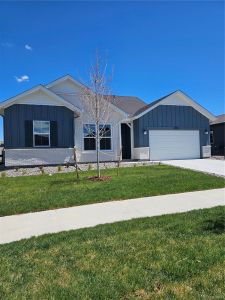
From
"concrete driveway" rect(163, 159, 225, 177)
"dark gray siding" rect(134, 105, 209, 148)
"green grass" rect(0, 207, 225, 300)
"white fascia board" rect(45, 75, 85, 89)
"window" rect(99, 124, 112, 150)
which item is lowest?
"green grass" rect(0, 207, 225, 300)

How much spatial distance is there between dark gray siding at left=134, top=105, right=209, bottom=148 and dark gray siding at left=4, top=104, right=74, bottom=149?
4.48 m

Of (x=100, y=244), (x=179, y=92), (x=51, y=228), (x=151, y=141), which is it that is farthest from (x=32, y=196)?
(x=179, y=92)

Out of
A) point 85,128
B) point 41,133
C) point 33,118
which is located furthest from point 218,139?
point 33,118

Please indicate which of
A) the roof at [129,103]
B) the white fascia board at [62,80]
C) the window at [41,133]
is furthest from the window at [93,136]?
the roof at [129,103]

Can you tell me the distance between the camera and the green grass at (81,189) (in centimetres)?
781

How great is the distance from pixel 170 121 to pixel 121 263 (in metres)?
17.4

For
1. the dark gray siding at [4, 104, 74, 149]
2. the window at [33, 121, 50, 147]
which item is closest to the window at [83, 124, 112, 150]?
the dark gray siding at [4, 104, 74, 149]

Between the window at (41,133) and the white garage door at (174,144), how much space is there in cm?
672

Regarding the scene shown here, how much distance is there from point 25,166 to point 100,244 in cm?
1311

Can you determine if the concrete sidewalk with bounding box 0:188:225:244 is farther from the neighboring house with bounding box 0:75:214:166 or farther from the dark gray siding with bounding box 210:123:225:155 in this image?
the dark gray siding with bounding box 210:123:225:155

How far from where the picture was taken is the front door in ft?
68.6

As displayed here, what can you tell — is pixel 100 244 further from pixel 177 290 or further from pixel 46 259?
pixel 177 290

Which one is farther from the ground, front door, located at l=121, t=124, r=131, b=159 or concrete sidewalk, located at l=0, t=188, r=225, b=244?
front door, located at l=121, t=124, r=131, b=159

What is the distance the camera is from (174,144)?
21.0m
